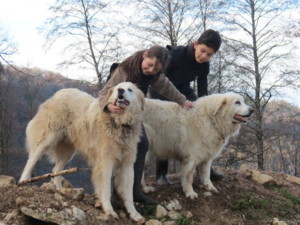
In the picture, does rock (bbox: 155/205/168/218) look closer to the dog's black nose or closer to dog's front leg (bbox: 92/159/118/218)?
dog's front leg (bbox: 92/159/118/218)

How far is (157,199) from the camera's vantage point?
4953 millimetres

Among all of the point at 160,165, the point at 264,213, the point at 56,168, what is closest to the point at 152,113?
the point at 160,165

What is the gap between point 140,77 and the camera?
4.41 metres

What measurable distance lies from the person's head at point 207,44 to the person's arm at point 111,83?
1.30 meters

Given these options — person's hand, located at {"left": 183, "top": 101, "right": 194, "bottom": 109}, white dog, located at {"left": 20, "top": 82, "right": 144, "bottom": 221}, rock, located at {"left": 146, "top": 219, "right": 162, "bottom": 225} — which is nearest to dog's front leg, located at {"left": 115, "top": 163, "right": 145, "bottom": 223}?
white dog, located at {"left": 20, "top": 82, "right": 144, "bottom": 221}

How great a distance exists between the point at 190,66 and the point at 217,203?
2169 mm

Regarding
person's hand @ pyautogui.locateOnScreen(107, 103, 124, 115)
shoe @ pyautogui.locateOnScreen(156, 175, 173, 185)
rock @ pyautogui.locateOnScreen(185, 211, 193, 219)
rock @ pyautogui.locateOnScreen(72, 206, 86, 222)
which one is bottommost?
rock @ pyautogui.locateOnScreen(185, 211, 193, 219)

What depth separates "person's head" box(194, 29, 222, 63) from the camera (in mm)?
4758

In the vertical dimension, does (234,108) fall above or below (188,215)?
above

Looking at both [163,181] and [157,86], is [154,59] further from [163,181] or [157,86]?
[163,181]

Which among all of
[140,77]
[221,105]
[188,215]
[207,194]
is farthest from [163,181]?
[140,77]

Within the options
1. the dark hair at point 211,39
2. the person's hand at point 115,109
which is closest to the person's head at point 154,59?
the person's hand at point 115,109

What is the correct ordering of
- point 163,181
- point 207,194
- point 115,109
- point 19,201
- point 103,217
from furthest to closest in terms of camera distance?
point 163,181
point 207,194
point 115,109
point 103,217
point 19,201

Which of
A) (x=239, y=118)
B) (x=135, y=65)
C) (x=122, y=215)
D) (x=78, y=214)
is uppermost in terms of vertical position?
(x=135, y=65)
